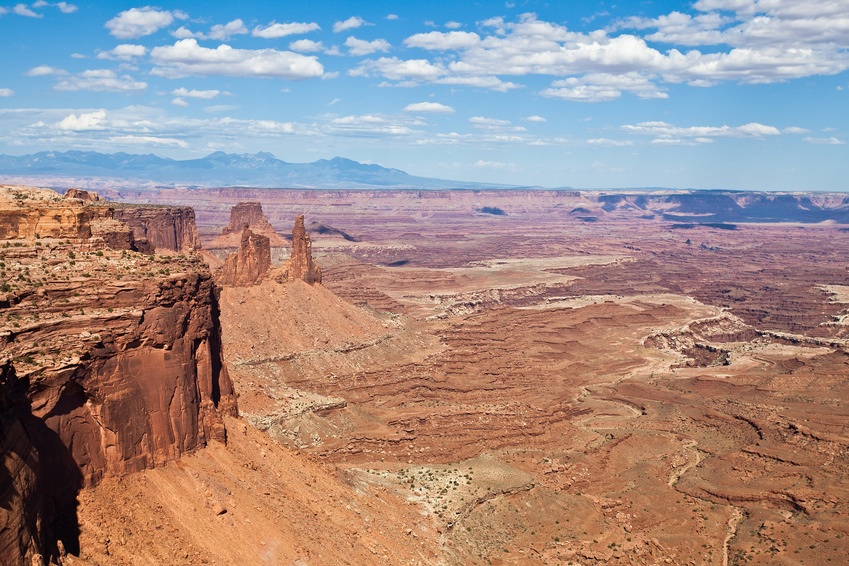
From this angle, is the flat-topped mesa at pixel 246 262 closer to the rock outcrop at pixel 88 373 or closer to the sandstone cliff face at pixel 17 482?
the rock outcrop at pixel 88 373

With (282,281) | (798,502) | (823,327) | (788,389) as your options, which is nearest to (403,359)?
(282,281)

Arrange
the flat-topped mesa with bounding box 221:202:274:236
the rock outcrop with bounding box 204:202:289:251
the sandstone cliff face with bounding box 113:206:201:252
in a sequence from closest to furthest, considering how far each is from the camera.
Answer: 1. the sandstone cliff face with bounding box 113:206:201:252
2. the rock outcrop with bounding box 204:202:289:251
3. the flat-topped mesa with bounding box 221:202:274:236

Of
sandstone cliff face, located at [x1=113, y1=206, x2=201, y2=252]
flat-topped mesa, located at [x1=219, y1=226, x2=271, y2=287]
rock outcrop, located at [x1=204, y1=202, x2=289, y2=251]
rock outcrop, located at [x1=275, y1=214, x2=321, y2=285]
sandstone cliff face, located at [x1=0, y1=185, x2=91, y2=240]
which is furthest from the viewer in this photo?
rock outcrop, located at [x1=204, y1=202, x2=289, y2=251]

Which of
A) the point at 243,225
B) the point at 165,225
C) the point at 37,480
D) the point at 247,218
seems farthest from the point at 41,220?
the point at 247,218

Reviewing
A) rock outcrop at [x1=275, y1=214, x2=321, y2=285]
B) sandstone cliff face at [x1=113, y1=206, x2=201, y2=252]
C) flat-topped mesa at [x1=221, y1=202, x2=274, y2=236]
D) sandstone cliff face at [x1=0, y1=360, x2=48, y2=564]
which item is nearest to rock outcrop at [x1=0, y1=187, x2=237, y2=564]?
sandstone cliff face at [x1=0, y1=360, x2=48, y2=564]

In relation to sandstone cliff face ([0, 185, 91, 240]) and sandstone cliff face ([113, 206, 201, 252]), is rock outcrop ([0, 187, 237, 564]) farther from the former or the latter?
sandstone cliff face ([113, 206, 201, 252])
